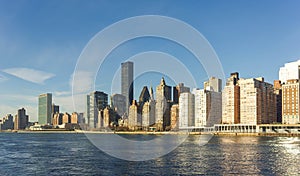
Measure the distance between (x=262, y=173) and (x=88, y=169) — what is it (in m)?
31.7

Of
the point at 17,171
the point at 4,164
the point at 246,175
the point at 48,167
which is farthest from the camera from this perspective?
the point at 4,164

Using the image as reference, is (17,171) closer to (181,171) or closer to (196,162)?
(181,171)

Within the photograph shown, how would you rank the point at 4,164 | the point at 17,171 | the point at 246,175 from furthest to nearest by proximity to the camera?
the point at 4,164 < the point at 17,171 < the point at 246,175

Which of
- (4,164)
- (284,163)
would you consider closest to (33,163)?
(4,164)

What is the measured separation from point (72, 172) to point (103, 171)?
18.0ft

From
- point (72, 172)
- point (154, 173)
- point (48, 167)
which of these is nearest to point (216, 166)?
point (154, 173)

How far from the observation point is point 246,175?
60.2m

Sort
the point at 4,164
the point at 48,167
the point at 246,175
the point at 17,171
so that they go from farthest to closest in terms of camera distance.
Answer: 1. the point at 4,164
2. the point at 48,167
3. the point at 17,171
4. the point at 246,175

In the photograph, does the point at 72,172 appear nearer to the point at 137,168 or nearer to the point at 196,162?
the point at 137,168

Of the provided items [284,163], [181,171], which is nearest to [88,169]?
[181,171]

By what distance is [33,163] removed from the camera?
77.3 m

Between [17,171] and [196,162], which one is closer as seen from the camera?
[17,171]

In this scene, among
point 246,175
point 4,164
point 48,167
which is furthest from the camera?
point 4,164

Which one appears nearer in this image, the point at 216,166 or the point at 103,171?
the point at 103,171
